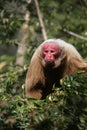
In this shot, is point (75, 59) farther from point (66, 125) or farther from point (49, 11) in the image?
point (49, 11)

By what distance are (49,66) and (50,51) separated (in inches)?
10.2

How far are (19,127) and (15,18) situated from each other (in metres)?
5.62

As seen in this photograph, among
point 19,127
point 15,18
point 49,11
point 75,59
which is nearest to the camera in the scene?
point 19,127

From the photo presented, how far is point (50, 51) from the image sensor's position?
28.0 feet

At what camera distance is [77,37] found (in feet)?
41.1

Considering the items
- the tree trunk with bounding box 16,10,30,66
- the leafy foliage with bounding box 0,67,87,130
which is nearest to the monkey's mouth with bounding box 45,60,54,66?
the leafy foliage with bounding box 0,67,87,130

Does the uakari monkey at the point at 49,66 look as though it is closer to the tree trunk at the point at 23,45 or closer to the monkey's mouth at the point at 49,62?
the monkey's mouth at the point at 49,62

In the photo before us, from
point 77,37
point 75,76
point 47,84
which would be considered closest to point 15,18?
point 77,37

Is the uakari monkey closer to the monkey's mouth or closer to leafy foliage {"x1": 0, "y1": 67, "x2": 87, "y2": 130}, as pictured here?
the monkey's mouth

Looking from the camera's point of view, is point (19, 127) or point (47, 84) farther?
point (47, 84)

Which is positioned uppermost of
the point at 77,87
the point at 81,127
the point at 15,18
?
the point at 15,18

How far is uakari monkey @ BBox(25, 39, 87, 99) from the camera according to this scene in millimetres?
8539

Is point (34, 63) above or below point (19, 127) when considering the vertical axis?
above

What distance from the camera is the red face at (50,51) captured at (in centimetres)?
845
